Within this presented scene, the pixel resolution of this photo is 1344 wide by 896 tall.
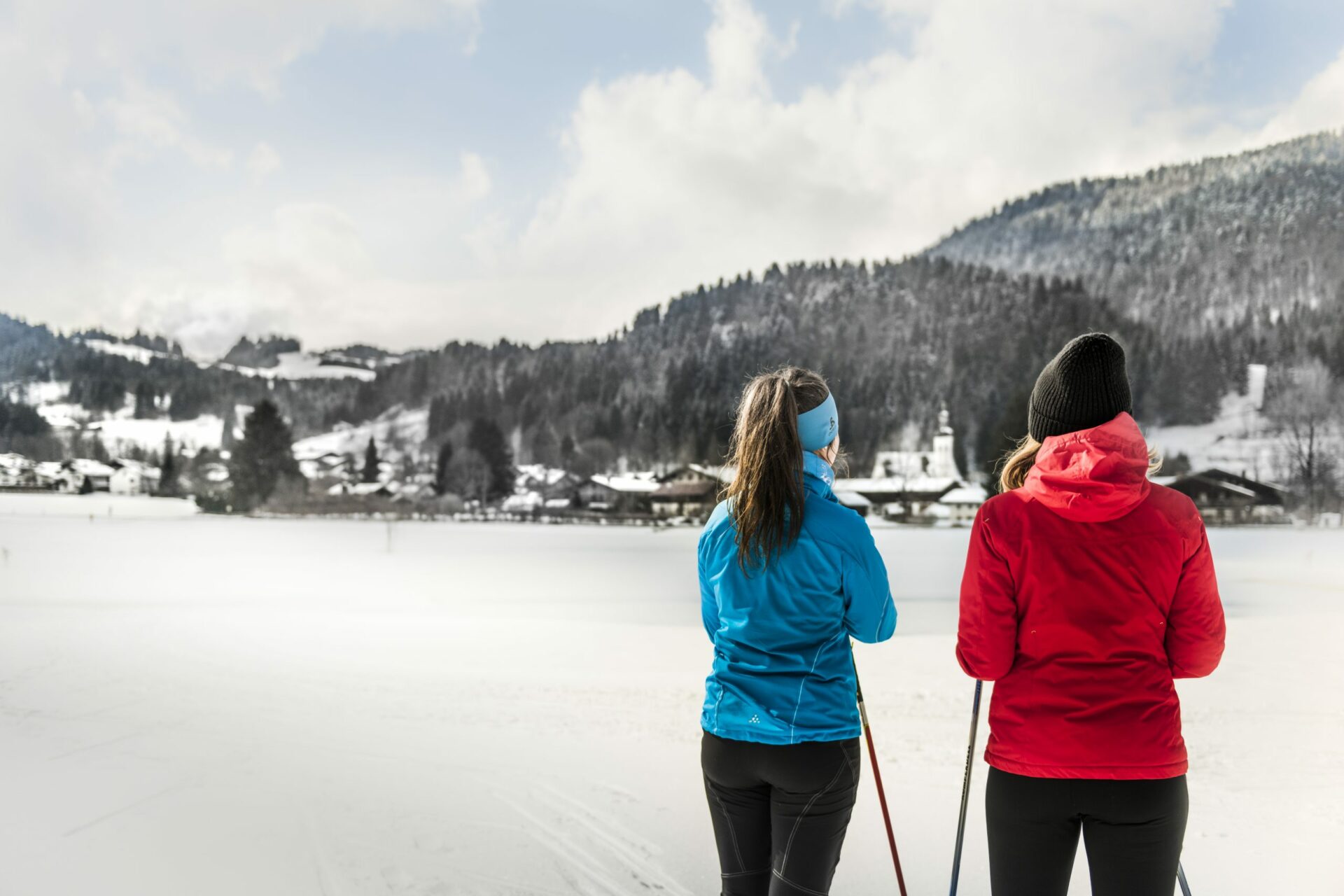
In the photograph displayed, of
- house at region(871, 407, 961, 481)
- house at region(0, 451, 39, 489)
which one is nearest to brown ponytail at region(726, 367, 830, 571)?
house at region(0, 451, 39, 489)

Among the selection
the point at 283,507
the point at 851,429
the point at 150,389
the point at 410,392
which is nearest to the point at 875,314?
the point at 851,429

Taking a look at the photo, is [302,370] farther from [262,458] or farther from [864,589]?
[864,589]

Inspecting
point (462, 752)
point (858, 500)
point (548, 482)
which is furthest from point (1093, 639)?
point (548, 482)

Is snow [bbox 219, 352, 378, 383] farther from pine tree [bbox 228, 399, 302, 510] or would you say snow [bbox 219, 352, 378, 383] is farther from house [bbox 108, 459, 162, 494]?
house [bbox 108, 459, 162, 494]

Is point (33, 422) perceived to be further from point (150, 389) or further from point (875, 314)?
point (875, 314)

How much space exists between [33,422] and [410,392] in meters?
39.1

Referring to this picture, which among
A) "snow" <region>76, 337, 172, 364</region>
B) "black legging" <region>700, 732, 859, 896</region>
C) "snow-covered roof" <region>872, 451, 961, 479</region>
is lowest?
"black legging" <region>700, 732, 859, 896</region>

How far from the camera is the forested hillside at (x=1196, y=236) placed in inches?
2303

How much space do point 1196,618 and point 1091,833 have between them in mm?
365

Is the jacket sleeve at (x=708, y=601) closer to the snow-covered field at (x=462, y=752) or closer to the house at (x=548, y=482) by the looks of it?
the snow-covered field at (x=462, y=752)

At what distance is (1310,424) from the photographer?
150ft

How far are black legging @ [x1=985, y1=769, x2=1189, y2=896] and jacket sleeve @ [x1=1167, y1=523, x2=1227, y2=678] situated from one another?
0.18 m

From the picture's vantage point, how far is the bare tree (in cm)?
4084

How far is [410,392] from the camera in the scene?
57.4 metres
